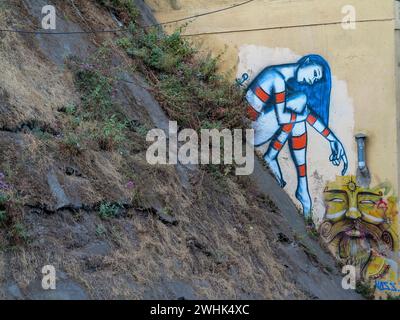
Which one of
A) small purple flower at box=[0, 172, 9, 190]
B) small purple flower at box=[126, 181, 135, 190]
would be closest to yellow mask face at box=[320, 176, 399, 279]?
small purple flower at box=[126, 181, 135, 190]

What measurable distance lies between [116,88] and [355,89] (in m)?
3.85

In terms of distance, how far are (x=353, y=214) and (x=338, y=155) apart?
100 centimetres

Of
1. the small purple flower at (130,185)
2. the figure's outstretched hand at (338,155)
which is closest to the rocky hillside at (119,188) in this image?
the small purple flower at (130,185)

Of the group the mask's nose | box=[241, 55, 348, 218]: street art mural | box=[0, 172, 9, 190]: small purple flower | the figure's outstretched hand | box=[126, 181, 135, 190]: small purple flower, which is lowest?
box=[0, 172, 9, 190]: small purple flower

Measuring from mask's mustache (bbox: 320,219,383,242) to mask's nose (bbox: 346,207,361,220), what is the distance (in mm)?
65

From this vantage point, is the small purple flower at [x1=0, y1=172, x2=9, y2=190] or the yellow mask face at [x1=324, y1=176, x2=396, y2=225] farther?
the yellow mask face at [x1=324, y1=176, x2=396, y2=225]

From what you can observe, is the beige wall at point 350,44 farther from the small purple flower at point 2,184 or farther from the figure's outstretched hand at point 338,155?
the small purple flower at point 2,184

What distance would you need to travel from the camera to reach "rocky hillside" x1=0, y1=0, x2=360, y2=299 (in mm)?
6562

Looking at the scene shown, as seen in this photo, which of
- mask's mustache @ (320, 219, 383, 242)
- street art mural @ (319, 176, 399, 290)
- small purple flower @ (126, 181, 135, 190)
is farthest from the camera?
mask's mustache @ (320, 219, 383, 242)

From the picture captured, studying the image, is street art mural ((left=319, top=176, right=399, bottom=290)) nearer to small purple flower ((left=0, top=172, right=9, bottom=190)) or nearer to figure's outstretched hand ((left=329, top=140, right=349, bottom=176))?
figure's outstretched hand ((left=329, top=140, right=349, bottom=176))

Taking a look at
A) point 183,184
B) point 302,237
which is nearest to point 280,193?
point 302,237

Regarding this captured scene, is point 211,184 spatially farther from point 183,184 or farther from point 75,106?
point 75,106

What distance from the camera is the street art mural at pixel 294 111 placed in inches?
419

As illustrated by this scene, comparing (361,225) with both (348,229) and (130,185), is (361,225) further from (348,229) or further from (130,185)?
(130,185)
